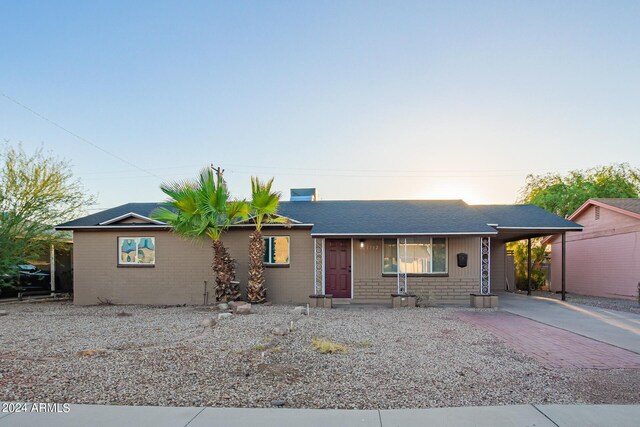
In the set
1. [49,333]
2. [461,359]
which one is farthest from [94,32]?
[461,359]

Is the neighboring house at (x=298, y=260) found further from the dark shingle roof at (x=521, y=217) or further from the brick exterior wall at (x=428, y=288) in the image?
the dark shingle roof at (x=521, y=217)

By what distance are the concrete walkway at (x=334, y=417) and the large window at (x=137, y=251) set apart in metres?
12.2

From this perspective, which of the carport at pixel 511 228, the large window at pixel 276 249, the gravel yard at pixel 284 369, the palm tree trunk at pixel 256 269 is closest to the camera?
the gravel yard at pixel 284 369

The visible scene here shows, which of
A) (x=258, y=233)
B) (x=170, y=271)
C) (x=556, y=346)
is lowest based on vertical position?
(x=556, y=346)

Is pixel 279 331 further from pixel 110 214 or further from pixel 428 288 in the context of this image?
pixel 110 214

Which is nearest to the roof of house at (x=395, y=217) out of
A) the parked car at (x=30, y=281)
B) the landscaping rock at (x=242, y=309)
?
the landscaping rock at (x=242, y=309)

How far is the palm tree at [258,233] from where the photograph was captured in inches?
571

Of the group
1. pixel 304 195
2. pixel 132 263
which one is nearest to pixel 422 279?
pixel 304 195

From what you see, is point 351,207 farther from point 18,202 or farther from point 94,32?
point 18,202

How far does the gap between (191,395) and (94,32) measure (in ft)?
43.1

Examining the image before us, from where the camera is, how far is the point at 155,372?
20.3 ft

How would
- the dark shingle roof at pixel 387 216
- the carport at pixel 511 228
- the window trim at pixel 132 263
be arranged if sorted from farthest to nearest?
the window trim at pixel 132 263 → the carport at pixel 511 228 → the dark shingle roof at pixel 387 216

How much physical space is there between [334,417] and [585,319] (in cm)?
1014

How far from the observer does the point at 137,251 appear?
16609mm
